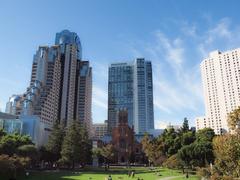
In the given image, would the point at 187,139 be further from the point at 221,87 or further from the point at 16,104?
the point at 221,87

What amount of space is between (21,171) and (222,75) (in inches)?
5844

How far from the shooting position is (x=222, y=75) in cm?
17162

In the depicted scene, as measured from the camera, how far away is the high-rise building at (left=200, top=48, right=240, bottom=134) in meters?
162

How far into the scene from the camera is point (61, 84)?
161000 millimetres

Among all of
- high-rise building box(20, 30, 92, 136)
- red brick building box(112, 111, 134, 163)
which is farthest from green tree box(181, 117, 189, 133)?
high-rise building box(20, 30, 92, 136)

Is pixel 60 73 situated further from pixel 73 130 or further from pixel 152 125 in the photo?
pixel 73 130

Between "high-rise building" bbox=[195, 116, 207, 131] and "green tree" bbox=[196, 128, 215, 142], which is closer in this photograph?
"green tree" bbox=[196, 128, 215, 142]

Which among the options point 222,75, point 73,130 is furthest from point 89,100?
point 73,130

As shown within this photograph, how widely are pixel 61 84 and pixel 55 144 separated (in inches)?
3305

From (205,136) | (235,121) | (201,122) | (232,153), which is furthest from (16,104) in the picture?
(232,153)

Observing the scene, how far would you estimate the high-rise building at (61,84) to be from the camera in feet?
441

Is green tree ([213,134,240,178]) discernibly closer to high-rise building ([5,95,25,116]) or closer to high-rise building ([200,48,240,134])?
high-rise building ([5,95,25,116])

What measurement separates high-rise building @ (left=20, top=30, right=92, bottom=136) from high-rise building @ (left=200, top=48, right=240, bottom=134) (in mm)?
78051

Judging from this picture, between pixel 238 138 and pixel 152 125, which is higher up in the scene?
pixel 152 125
